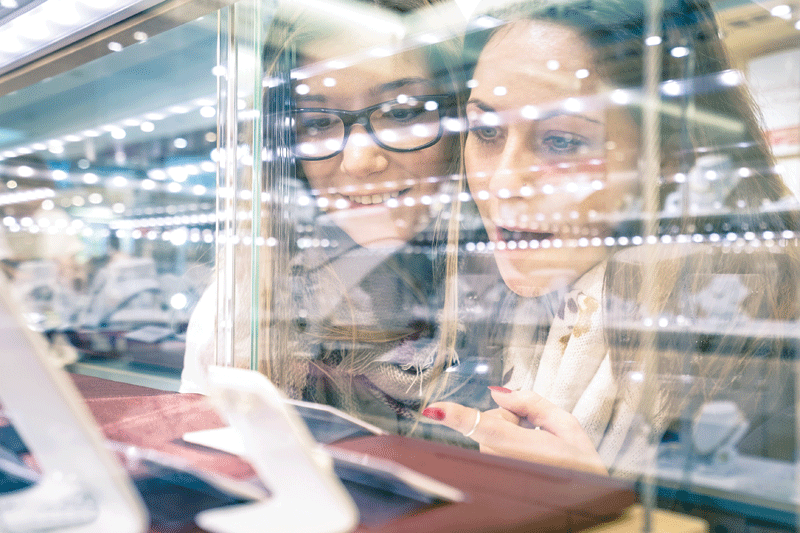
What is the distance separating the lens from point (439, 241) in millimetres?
1413

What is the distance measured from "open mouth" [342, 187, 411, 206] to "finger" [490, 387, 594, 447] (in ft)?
1.97

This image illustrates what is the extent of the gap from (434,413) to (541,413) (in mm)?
320

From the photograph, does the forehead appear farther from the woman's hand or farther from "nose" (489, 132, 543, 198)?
the woman's hand

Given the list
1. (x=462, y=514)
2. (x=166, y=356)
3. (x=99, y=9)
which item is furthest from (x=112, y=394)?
(x=99, y=9)

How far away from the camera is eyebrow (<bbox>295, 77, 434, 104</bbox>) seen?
4.87 feet

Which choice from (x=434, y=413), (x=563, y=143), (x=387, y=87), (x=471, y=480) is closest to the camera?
(x=471, y=480)

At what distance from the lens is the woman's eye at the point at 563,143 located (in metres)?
1.17

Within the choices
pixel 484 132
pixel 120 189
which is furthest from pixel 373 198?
pixel 120 189

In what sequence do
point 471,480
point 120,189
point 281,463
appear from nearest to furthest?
point 281,463 < point 471,480 < point 120,189

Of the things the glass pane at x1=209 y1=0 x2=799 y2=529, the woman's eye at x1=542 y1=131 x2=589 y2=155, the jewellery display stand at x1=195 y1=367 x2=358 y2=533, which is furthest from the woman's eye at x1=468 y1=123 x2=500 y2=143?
the jewellery display stand at x1=195 y1=367 x2=358 y2=533

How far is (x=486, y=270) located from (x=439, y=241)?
0.52ft

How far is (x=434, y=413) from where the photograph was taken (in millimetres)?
1425

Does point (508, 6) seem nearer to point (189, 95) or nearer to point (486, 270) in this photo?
point (486, 270)

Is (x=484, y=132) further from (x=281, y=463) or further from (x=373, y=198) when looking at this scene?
(x=281, y=463)
